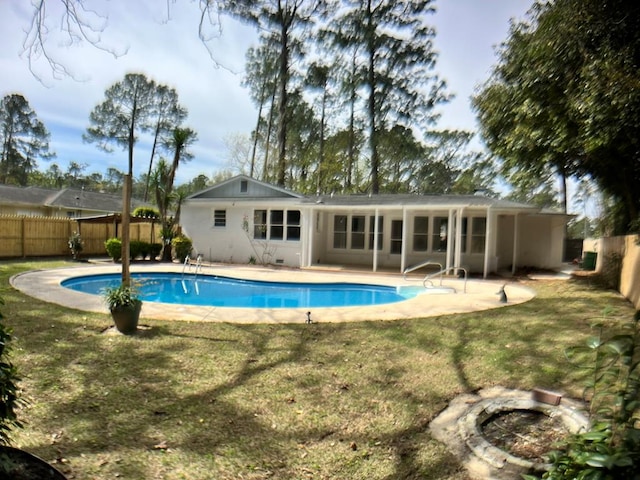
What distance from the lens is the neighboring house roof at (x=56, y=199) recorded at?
26.1m

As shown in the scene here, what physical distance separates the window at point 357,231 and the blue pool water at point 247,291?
5.17 meters

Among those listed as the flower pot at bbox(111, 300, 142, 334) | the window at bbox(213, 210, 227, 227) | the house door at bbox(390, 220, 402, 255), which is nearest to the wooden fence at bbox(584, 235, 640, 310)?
the house door at bbox(390, 220, 402, 255)

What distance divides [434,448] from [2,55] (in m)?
5.84

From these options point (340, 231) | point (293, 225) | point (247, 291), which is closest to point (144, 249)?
point (293, 225)

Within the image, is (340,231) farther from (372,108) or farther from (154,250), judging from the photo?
(372,108)

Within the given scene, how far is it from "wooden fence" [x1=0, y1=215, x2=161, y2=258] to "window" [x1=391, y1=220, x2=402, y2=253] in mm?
13286

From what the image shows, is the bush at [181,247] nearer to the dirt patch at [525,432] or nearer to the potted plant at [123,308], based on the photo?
the potted plant at [123,308]

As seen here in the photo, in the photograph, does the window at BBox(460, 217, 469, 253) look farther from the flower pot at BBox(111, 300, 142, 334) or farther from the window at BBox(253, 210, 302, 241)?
the flower pot at BBox(111, 300, 142, 334)

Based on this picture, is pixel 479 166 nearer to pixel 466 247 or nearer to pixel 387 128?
pixel 387 128

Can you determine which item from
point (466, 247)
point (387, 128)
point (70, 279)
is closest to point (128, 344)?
point (70, 279)

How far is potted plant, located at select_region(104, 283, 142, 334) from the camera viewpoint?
224 inches

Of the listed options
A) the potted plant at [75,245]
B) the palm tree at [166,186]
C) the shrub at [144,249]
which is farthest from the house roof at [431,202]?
the potted plant at [75,245]

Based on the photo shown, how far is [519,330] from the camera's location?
256 inches

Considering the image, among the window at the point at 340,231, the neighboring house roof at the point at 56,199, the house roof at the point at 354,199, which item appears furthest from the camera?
the neighboring house roof at the point at 56,199
